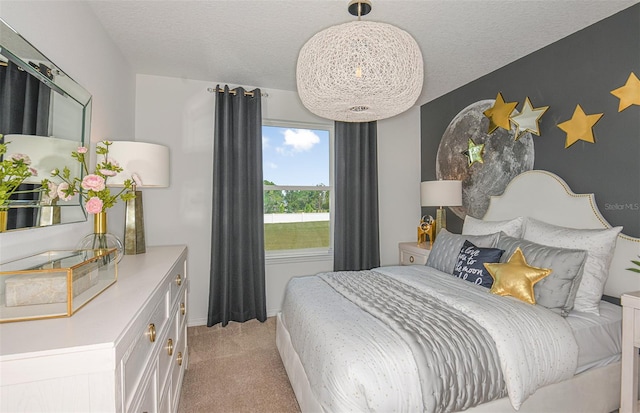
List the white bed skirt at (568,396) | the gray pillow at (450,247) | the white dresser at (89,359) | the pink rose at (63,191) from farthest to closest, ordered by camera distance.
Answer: the gray pillow at (450,247) < the white bed skirt at (568,396) < the pink rose at (63,191) < the white dresser at (89,359)

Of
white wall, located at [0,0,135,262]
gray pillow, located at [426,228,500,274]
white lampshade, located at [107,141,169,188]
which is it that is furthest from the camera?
gray pillow, located at [426,228,500,274]

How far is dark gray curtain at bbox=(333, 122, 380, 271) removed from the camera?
12.2ft

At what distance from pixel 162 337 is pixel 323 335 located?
0.78m

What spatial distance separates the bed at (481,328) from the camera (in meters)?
1.34

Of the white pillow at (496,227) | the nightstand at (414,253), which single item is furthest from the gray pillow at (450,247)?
the nightstand at (414,253)

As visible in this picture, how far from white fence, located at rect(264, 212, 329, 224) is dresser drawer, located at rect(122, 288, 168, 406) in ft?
7.21

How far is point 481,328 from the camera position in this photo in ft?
5.11

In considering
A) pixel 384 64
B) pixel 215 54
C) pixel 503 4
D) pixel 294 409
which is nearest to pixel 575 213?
pixel 503 4

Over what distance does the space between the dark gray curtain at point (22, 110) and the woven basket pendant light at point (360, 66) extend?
1245 mm

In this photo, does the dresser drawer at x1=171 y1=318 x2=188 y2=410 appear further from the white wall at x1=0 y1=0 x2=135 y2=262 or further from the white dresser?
the white wall at x1=0 y1=0 x2=135 y2=262

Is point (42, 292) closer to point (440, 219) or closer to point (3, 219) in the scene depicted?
point (3, 219)

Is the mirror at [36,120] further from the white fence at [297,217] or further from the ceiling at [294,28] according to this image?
the white fence at [297,217]

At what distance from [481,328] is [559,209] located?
59.7 inches

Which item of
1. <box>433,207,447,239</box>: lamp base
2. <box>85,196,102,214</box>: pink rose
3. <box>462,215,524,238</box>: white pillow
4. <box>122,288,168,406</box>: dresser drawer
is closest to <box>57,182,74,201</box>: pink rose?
<box>85,196,102,214</box>: pink rose
